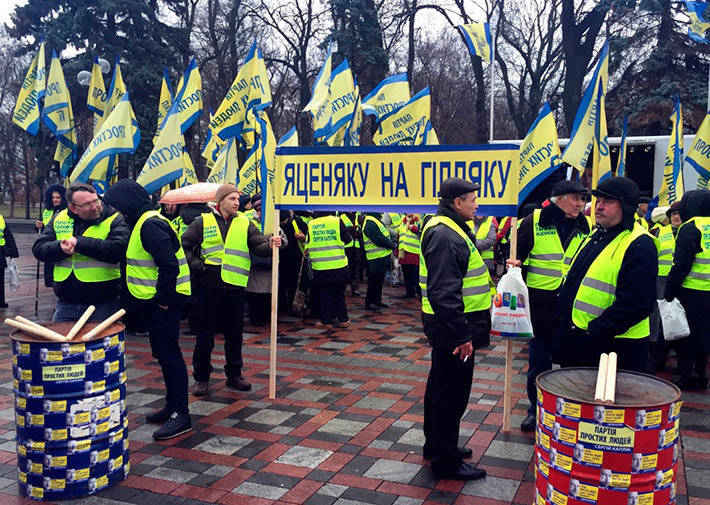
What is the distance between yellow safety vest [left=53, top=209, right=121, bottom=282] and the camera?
5.47 m

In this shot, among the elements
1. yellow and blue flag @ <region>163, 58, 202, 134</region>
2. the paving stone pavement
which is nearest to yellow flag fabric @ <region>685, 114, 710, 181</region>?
the paving stone pavement

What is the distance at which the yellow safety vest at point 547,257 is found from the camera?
5.64 meters

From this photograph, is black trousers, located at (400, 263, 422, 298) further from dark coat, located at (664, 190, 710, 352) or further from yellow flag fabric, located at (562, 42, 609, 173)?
yellow flag fabric, located at (562, 42, 609, 173)

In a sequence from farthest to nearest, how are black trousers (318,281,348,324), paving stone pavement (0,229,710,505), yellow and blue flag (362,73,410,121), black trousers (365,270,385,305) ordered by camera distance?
yellow and blue flag (362,73,410,121) → black trousers (365,270,385,305) → black trousers (318,281,348,324) → paving stone pavement (0,229,710,505)

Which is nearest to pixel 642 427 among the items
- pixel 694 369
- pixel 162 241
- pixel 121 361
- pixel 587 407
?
pixel 587 407

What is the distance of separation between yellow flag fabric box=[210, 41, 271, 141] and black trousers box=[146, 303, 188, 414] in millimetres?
4644

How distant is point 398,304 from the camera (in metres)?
12.3

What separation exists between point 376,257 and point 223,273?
5.47 meters

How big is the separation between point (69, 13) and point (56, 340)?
76.4 ft

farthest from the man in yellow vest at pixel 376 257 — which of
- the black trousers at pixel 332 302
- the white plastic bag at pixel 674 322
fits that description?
the white plastic bag at pixel 674 322

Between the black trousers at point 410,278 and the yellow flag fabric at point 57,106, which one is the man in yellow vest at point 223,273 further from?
the yellow flag fabric at point 57,106

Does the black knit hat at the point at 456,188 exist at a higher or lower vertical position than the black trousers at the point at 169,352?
higher

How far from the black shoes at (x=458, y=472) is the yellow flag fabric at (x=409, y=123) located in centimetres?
847

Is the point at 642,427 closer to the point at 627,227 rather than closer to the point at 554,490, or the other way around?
the point at 554,490
